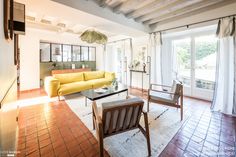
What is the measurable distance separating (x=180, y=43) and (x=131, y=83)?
2.61 meters

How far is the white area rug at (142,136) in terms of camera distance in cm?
168

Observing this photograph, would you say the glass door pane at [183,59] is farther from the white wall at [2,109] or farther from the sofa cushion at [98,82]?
the white wall at [2,109]

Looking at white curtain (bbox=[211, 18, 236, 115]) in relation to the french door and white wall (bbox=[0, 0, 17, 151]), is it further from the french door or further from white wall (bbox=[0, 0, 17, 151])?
white wall (bbox=[0, 0, 17, 151])

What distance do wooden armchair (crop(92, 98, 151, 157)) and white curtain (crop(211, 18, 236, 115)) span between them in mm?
2451

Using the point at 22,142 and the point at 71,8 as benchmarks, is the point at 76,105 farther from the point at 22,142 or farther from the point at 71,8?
the point at 71,8

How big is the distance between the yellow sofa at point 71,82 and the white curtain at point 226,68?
138 inches

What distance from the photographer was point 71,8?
8.00 ft

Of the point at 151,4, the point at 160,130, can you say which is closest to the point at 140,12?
the point at 151,4

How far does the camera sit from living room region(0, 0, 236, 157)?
1.60 m

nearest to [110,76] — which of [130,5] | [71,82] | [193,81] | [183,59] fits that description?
[71,82]

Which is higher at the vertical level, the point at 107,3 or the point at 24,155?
the point at 107,3

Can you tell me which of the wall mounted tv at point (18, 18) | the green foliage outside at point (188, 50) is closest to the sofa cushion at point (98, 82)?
the wall mounted tv at point (18, 18)

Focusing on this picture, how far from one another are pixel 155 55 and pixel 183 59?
100cm

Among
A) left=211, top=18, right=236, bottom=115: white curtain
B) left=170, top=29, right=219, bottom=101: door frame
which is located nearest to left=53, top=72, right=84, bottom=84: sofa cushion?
left=170, top=29, right=219, bottom=101: door frame
